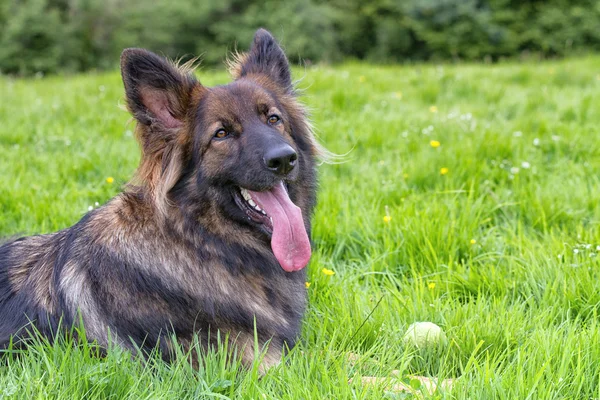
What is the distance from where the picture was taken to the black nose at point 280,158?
109 inches

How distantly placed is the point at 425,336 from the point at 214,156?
1335 mm

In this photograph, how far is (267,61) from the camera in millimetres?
3414

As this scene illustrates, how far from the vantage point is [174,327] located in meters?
2.73

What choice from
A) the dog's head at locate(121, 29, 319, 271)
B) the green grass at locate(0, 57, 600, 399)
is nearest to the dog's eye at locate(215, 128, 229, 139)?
the dog's head at locate(121, 29, 319, 271)

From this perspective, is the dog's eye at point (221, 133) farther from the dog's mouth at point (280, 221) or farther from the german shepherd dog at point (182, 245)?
the dog's mouth at point (280, 221)

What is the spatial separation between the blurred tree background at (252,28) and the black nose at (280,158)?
19.1 meters

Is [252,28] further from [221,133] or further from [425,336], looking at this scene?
[425,336]

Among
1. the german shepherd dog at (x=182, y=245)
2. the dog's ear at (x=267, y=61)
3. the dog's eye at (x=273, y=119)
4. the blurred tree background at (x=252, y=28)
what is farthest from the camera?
the blurred tree background at (x=252, y=28)

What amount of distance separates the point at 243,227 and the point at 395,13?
23.7m

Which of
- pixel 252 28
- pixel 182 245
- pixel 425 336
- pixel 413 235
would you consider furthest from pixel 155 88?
pixel 252 28

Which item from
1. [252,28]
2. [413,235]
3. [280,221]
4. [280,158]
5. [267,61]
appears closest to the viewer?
[280,158]

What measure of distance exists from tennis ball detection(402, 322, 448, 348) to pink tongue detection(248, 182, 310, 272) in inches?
24.1

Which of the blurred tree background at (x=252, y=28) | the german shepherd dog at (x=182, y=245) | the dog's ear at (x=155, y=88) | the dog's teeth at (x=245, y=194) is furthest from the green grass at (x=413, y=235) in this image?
the blurred tree background at (x=252, y=28)

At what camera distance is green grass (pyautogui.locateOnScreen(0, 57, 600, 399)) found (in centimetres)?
249
